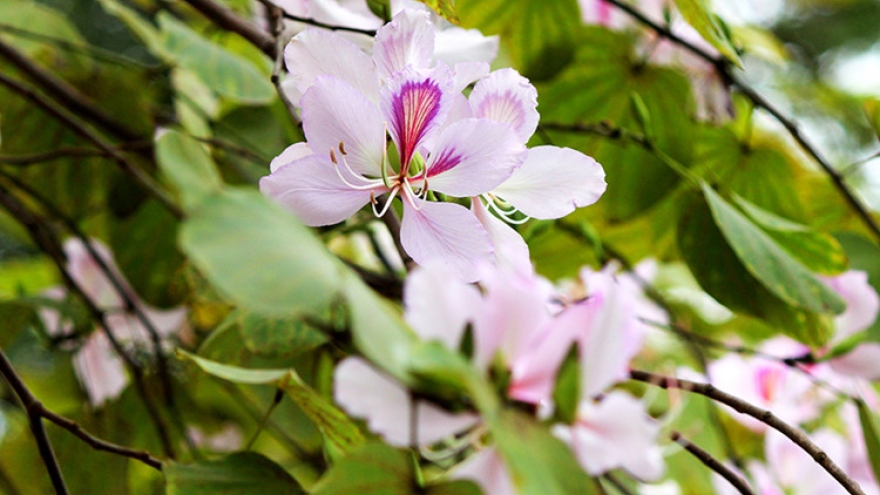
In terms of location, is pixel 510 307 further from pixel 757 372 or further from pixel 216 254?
pixel 757 372

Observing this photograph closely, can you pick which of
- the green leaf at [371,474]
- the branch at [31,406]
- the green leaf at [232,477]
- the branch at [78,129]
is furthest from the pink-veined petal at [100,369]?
the green leaf at [371,474]

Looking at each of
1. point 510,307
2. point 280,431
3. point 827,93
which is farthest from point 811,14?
point 510,307

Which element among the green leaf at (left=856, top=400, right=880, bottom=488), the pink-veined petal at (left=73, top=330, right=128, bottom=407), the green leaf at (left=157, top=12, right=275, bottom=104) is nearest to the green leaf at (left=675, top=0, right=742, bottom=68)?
the green leaf at (left=856, top=400, right=880, bottom=488)

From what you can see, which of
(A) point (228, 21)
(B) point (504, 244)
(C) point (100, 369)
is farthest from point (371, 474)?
(C) point (100, 369)

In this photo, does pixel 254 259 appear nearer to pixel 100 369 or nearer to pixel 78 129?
pixel 78 129

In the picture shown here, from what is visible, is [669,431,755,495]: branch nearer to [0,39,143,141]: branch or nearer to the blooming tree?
the blooming tree

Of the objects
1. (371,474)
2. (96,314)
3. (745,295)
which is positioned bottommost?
(96,314)

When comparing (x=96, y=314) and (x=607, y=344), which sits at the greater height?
(x=607, y=344)
